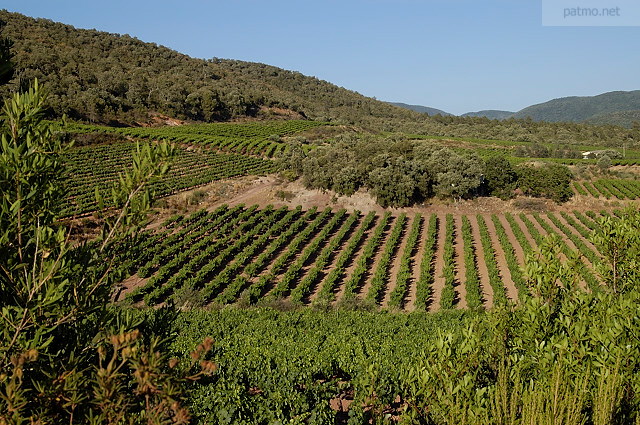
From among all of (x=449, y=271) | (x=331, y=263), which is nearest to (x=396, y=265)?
(x=449, y=271)

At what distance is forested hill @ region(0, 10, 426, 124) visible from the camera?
7031 centimetres

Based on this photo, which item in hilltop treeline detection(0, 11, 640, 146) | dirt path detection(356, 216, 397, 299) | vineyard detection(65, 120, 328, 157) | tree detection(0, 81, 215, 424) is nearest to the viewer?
tree detection(0, 81, 215, 424)

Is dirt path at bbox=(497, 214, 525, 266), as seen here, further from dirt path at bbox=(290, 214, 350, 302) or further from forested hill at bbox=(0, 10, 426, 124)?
forested hill at bbox=(0, 10, 426, 124)

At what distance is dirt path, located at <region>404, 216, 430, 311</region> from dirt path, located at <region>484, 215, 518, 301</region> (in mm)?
4812

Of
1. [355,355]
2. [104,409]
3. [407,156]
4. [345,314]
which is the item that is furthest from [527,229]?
[104,409]

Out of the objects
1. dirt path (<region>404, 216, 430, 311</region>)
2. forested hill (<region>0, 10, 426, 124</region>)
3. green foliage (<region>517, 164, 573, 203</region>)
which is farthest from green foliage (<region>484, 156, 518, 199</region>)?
forested hill (<region>0, 10, 426, 124</region>)

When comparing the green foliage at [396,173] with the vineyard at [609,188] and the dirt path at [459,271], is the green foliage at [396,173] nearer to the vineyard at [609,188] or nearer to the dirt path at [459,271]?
the dirt path at [459,271]

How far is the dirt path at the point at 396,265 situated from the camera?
22.9 metres

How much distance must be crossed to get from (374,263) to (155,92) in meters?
73.3

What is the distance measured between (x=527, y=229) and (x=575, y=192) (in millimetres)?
15688

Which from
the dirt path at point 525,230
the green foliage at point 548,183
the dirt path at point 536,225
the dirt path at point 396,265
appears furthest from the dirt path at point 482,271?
the green foliage at point 548,183

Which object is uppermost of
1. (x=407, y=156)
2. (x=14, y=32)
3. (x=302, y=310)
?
(x=14, y=32)

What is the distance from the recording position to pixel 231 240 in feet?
98.4

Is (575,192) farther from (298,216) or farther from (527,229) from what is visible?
(298,216)
